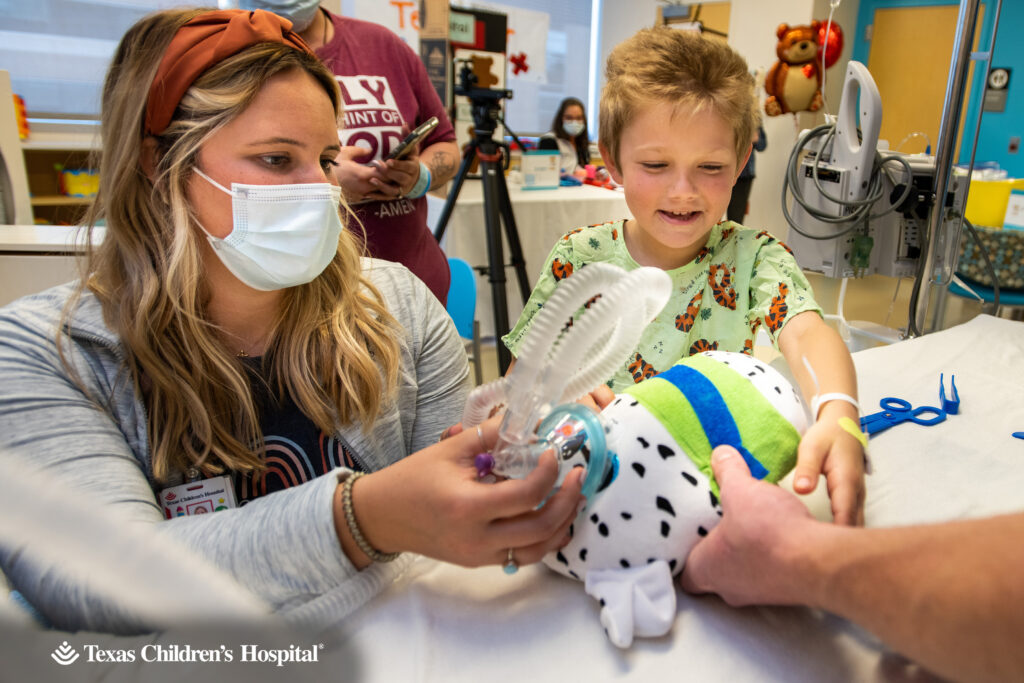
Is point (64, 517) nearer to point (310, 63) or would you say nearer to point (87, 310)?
point (87, 310)

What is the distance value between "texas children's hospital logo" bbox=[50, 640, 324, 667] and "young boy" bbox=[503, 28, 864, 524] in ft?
2.42

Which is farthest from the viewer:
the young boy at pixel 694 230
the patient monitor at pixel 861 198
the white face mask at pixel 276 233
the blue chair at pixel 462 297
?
the patient monitor at pixel 861 198

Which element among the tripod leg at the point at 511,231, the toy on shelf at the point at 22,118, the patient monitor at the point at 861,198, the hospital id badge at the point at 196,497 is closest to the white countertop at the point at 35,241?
the hospital id badge at the point at 196,497

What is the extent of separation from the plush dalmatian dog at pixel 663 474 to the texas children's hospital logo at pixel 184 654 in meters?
0.31

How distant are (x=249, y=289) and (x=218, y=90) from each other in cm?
28

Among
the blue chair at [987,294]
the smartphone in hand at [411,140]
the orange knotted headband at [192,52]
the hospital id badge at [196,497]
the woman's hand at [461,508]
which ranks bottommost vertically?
the blue chair at [987,294]

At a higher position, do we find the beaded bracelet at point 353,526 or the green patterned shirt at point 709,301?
the green patterned shirt at point 709,301

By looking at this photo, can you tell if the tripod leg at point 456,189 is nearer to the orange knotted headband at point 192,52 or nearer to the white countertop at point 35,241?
the white countertop at point 35,241

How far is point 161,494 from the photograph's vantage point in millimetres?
831

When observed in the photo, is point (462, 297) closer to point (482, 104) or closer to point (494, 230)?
point (494, 230)

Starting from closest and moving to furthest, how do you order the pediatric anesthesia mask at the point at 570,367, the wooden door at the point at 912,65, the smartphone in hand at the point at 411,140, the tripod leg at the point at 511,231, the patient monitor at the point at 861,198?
the pediatric anesthesia mask at the point at 570,367
the smartphone in hand at the point at 411,140
the patient monitor at the point at 861,198
the tripod leg at the point at 511,231
the wooden door at the point at 912,65

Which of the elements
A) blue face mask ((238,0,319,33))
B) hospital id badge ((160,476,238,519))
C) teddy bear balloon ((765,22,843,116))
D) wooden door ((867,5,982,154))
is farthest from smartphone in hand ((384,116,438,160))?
wooden door ((867,5,982,154))

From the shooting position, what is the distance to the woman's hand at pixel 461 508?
59cm

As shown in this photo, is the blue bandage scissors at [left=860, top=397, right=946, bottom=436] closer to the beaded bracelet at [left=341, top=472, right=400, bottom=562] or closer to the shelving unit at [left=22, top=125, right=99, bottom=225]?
the beaded bracelet at [left=341, top=472, right=400, bottom=562]
